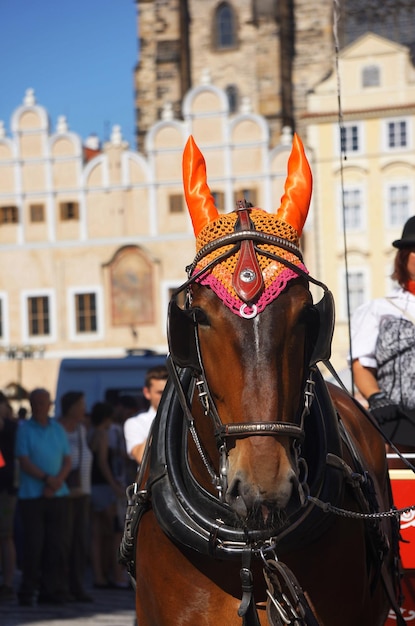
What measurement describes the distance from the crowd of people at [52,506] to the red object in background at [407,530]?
5.59 meters

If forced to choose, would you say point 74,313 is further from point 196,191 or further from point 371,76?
point 196,191

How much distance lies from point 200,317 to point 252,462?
17.5 inches

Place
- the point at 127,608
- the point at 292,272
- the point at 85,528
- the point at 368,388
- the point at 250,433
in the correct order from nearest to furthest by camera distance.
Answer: the point at 250,433 < the point at 292,272 < the point at 368,388 < the point at 127,608 < the point at 85,528

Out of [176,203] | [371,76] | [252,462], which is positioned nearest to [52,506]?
[252,462]

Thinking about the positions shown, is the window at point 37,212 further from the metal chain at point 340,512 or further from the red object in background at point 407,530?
→ the metal chain at point 340,512

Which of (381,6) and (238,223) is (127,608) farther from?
(381,6)

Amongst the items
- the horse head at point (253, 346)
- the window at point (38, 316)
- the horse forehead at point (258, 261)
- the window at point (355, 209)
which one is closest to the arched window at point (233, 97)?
the window at point (355, 209)

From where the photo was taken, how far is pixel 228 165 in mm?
38938

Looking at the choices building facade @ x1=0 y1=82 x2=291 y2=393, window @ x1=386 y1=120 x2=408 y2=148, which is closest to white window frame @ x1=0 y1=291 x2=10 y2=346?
building facade @ x1=0 y1=82 x2=291 y2=393

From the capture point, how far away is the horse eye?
3129 mm

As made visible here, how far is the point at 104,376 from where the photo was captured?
24.6m

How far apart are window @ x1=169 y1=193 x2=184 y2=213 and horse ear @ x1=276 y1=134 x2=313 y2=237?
3561 cm

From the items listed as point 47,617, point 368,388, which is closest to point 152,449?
point 368,388

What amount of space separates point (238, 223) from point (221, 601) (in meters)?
1.03
